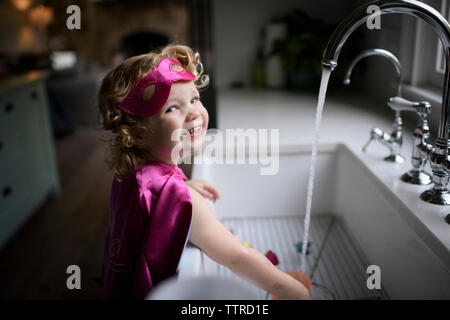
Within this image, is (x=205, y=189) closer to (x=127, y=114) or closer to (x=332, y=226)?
(x=127, y=114)

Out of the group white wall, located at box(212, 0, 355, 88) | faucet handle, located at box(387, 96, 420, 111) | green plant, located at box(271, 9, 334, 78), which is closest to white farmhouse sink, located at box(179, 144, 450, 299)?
faucet handle, located at box(387, 96, 420, 111)

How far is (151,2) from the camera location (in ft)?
21.9

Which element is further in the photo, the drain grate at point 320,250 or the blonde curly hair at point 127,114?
the drain grate at point 320,250

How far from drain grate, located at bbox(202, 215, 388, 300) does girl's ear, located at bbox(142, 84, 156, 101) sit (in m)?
0.30

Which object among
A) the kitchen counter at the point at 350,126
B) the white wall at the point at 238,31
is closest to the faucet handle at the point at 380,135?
the kitchen counter at the point at 350,126

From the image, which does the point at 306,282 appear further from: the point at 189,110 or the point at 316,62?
the point at 316,62

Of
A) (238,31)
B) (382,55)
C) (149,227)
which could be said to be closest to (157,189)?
(149,227)

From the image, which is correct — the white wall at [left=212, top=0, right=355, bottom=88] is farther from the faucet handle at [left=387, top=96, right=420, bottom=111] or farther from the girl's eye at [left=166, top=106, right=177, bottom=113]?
the girl's eye at [left=166, top=106, right=177, bottom=113]

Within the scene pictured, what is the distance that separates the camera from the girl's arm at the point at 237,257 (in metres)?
0.58

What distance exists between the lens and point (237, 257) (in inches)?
22.9

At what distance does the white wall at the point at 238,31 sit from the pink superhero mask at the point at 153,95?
4.61 ft

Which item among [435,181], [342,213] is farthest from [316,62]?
[435,181]

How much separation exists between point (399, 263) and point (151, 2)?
22.2ft

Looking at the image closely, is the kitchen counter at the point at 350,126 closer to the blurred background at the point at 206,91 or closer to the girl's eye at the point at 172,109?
the blurred background at the point at 206,91
